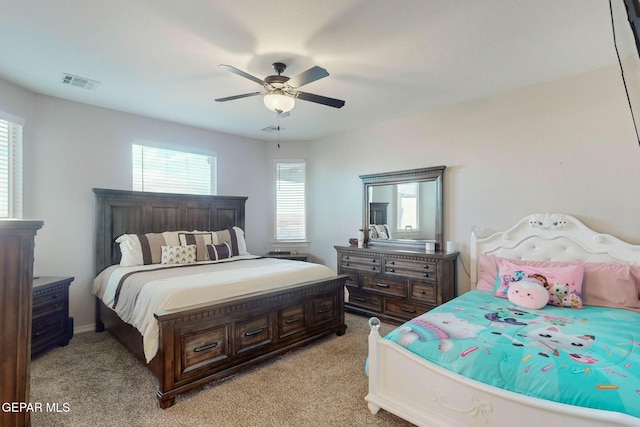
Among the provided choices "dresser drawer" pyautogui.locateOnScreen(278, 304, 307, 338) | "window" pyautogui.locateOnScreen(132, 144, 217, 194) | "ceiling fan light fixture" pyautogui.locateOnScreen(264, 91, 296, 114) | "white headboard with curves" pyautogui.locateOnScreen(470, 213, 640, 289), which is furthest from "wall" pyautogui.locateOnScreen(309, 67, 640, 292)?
"window" pyautogui.locateOnScreen(132, 144, 217, 194)

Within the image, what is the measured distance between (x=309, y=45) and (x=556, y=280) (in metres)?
2.84

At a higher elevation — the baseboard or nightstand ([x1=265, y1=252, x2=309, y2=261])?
nightstand ([x1=265, y1=252, x2=309, y2=261])

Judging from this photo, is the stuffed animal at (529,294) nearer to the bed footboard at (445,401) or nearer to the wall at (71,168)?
the bed footboard at (445,401)

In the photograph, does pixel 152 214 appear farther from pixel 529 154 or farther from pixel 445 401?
pixel 529 154

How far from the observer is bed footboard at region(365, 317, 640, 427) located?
145 centimetres

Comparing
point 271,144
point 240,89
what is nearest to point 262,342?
point 240,89

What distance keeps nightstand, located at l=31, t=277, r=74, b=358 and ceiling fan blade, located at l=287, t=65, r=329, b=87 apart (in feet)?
10.0

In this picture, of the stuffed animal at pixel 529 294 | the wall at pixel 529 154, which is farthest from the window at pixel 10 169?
the stuffed animal at pixel 529 294

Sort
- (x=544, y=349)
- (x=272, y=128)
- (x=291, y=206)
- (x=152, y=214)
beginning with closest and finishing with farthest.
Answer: (x=544, y=349) < (x=152, y=214) < (x=272, y=128) < (x=291, y=206)

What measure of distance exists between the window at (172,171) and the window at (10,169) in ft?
3.68

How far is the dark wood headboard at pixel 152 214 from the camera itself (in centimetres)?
378

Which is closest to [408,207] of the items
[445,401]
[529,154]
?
[529,154]

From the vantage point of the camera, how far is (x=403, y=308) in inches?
151

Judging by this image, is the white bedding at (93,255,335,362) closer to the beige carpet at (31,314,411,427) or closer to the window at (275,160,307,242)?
Answer: the beige carpet at (31,314,411,427)
